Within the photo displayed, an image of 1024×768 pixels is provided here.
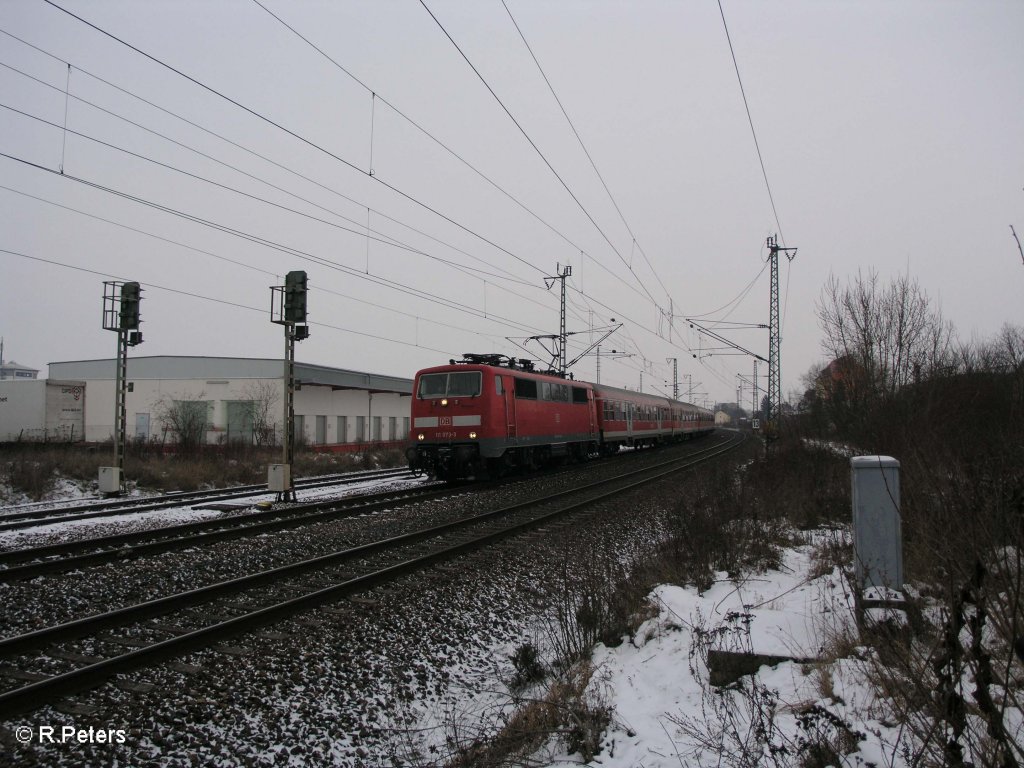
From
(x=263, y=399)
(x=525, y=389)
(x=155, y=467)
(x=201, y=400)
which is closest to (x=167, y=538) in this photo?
(x=525, y=389)

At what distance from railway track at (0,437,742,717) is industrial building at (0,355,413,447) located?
94.5ft

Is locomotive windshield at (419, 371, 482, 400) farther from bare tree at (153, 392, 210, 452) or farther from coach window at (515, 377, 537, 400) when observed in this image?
bare tree at (153, 392, 210, 452)

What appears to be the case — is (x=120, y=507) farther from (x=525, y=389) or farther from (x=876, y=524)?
(x=876, y=524)

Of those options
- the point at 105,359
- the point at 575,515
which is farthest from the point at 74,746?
the point at 105,359

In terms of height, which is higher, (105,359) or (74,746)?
(105,359)

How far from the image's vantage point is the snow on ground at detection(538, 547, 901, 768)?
3318 millimetres

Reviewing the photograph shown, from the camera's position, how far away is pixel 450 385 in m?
16.8

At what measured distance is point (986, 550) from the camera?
3443mm

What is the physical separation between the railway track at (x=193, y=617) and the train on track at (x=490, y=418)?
655 centimetres

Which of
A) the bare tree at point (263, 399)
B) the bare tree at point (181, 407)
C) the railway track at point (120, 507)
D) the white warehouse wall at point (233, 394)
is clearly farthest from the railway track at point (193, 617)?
the bare tree at point (263, 399)

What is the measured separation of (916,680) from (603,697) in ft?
7.11

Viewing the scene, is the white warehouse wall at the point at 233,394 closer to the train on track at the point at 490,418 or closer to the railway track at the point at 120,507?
the train on track at the point at 490,418

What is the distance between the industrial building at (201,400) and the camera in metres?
37.6

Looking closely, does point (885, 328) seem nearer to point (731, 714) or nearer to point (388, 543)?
point (388, 543)
